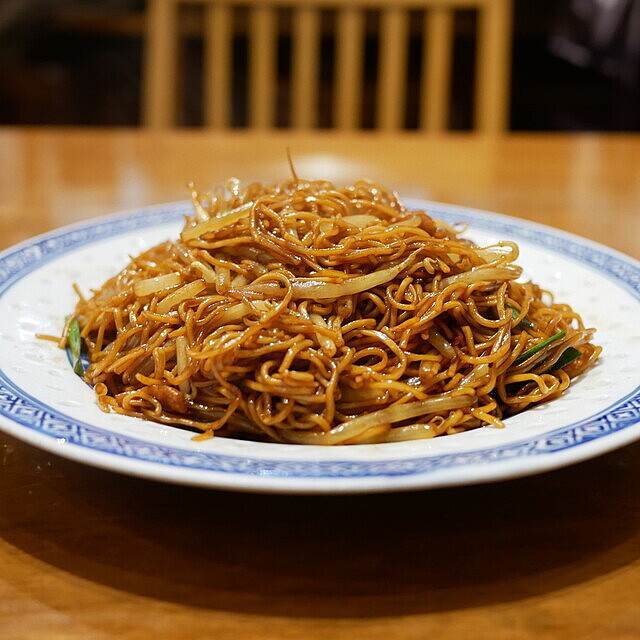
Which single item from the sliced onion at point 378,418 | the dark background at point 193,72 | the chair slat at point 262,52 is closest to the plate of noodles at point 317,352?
the sliced onion at point 378,418

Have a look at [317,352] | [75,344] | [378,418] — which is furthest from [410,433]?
[75,344]

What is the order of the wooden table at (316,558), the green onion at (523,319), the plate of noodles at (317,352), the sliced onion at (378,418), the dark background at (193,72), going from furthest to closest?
the dark background at (193,72) → the green onion at (523,319) → the sliced onion at (378,418) → the plate of noodles at (317,352) → the wooden table at (316,558)

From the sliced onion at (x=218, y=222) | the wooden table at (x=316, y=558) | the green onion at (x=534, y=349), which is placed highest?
the sliced onion at (x=218, y=222)

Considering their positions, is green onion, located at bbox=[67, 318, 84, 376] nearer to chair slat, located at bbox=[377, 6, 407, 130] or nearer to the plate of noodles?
the plate of noodles

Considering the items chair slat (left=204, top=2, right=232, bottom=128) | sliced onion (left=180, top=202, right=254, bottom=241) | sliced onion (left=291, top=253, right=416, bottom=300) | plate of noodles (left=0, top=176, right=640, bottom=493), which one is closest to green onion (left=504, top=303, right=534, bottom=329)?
plate of noodles (left=0, top=176, right=640, bottom=493)

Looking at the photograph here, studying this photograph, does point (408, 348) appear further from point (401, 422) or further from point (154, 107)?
point (154, 107)

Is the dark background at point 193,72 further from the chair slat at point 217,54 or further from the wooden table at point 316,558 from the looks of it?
the wooden table at point 316,558

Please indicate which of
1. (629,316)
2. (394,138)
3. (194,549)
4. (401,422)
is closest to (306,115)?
(394,138)
